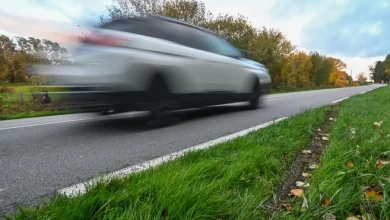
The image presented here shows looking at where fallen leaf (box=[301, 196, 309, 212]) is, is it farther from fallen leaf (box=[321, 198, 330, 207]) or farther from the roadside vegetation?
the roadside vegetation

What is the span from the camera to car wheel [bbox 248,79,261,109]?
705cm

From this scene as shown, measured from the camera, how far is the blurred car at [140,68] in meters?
3.71

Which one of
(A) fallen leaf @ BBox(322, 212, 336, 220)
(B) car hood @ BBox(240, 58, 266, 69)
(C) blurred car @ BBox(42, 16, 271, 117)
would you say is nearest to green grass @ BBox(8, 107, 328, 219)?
(A) fallen leaf @ BBox(322, 212, 336, 220)

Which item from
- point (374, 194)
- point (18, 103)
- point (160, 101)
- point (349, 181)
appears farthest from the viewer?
point (18, 103)

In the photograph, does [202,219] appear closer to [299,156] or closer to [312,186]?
[312,186]

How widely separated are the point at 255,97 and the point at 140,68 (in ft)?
13.5

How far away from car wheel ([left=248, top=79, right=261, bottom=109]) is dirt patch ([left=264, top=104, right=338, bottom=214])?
396 centimetres

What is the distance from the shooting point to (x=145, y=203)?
1353mm

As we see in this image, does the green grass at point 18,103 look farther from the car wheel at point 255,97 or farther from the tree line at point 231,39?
the car wheel at point 255,97

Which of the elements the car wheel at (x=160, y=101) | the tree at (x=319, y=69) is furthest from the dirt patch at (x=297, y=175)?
the tree at (x=319, y=69)

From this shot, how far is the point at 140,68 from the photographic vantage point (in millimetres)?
3838

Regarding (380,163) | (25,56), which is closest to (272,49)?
(25,56)

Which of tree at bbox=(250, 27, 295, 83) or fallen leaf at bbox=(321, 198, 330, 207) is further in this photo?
tree at bbox=(250, 27, 295, 83)

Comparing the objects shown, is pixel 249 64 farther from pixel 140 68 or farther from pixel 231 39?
pixel 231 39
